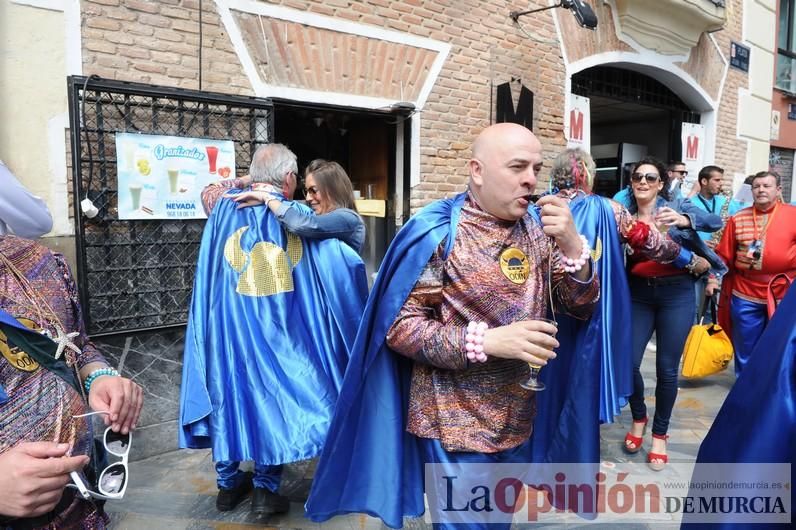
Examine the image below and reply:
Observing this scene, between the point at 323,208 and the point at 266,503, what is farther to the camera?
the point at 323,208

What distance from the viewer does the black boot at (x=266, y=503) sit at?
3.08 meters

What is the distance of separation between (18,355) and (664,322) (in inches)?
135

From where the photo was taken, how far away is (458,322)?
6.15ft

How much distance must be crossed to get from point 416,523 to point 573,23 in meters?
6.36

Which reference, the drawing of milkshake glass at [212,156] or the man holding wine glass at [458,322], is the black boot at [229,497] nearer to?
the man holding wine glass at [458,322]

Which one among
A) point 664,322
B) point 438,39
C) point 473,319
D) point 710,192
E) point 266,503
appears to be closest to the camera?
point 473,319

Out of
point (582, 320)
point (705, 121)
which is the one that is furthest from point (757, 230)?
point (705, 121)

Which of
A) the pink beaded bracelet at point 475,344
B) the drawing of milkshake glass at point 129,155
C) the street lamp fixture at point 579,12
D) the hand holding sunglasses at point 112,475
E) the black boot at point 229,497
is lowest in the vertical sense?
the black boot at point 229,497

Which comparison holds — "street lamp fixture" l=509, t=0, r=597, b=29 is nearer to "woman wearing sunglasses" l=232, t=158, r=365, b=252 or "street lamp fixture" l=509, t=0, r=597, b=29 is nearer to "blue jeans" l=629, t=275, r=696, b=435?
"blue jeans" l=629, t=275, r=696, b=435

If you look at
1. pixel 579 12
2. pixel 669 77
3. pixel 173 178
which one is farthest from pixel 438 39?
pixel 669 77

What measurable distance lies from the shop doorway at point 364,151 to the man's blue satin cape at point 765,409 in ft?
15.7

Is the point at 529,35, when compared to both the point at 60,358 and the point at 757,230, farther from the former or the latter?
the point at 60,358

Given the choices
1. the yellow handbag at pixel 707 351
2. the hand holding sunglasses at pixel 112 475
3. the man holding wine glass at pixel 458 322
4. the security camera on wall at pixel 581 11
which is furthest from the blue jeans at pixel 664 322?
the security camera on wall at pixel 581 11

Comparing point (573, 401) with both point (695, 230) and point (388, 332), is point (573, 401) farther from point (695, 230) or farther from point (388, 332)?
point (695, 230)
